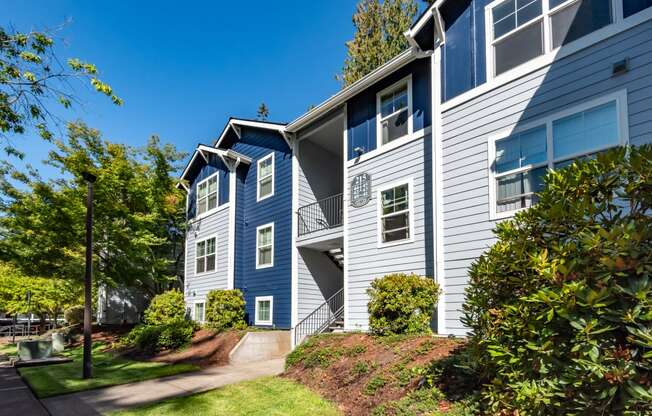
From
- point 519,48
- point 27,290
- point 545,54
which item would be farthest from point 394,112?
point 27,290

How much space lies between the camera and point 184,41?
17500 mm

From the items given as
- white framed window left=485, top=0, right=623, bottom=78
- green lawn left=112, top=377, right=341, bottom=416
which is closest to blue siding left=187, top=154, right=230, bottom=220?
green lawn left=112, top=377, right=341, bottom=416

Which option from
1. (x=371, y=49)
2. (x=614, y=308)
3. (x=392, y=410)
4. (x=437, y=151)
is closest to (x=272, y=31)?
(x=371, y=49)

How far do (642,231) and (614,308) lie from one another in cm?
62

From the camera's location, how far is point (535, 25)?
8055 millimetres

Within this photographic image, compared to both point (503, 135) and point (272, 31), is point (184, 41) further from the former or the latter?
point (503, 135)

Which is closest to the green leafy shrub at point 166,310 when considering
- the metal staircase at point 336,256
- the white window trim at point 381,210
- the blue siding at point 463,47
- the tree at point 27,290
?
the metal staircase at point 336,256

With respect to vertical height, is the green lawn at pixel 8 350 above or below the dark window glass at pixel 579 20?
below

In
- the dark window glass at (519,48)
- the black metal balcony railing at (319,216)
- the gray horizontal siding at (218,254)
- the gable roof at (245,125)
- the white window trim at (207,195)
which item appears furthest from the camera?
the white window trim at (207,195)

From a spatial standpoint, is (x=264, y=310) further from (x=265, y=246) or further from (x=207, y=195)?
(x=207, y=195)

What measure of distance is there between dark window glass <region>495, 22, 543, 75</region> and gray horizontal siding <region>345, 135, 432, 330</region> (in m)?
2.36

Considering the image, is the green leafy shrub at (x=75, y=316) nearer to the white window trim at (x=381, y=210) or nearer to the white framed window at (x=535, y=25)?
the white window trim at (x=381, y=210)

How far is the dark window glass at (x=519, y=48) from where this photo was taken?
316 inches

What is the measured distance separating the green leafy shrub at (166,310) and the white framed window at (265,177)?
19.1ft
